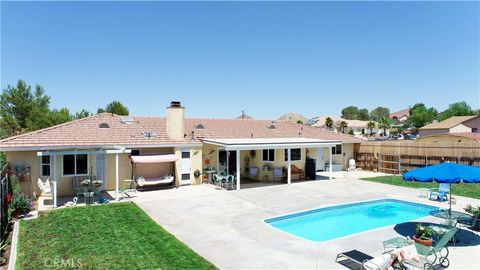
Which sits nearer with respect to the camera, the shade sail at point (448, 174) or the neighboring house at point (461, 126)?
the shade sail at point (448, 174)

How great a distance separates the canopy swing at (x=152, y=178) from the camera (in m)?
21.2

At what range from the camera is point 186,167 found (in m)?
23.8

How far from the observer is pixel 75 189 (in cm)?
1978

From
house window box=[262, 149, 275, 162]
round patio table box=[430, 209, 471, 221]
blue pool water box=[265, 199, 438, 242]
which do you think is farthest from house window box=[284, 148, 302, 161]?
round patio table box=[430, 209, 471, 221]

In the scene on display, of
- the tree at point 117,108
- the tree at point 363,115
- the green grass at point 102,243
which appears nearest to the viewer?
the green grass at point 102,243

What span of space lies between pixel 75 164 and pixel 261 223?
13.6 meters

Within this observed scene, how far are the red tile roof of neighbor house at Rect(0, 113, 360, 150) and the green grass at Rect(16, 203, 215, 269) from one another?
17.2 feet

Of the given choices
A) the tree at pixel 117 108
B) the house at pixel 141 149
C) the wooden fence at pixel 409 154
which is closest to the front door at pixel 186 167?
the house at pixel 141 149

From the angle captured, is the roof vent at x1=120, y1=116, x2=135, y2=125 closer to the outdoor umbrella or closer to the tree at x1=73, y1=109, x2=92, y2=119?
the outdoor umbrella

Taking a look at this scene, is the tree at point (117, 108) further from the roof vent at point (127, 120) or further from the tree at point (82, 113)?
the roof vent at point (127, 120)

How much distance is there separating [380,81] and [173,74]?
3351cm

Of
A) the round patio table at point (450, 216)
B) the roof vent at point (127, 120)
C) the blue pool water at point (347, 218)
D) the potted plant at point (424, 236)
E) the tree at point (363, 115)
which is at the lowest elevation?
the blue pool water at point (347, 218)

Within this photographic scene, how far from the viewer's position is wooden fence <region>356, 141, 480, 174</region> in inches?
984

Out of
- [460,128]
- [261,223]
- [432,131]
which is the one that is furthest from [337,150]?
[460,128]
